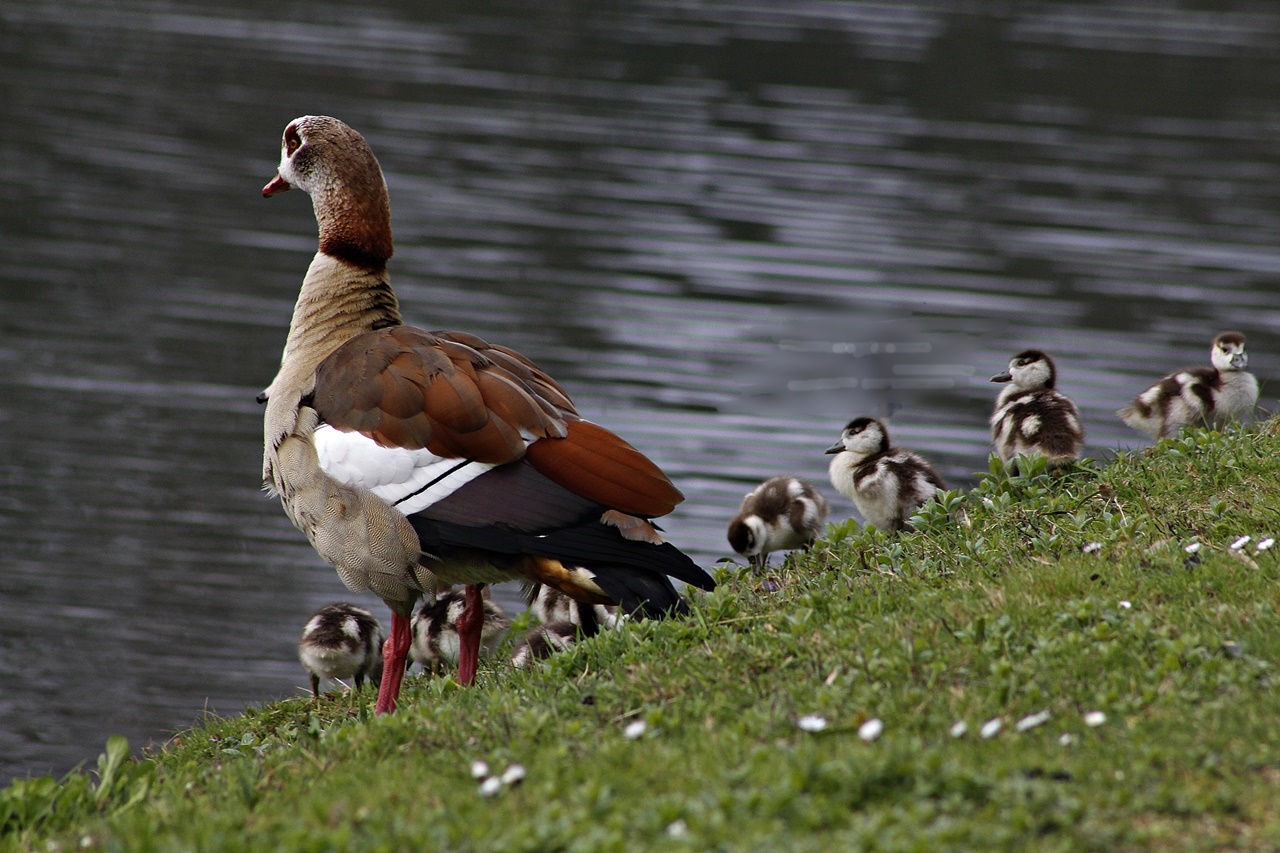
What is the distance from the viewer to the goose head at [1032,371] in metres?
10.1

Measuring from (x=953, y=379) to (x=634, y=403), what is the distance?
145 inches

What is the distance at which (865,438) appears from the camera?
9883 mm

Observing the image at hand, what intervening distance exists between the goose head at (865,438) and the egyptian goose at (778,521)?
387mm

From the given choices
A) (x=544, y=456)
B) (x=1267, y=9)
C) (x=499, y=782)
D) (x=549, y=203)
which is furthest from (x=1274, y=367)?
(x=1267, y=9)

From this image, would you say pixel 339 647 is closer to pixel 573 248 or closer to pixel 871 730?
pixel 871 730

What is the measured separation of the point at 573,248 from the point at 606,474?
1443 centimetres

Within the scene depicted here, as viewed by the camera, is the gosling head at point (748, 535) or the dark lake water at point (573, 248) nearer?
the gosling head at point (748, 535)

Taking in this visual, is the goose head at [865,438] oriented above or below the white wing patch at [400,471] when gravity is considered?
below

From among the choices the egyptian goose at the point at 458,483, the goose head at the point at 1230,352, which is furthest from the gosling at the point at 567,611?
the goose head at the point at 1230,352

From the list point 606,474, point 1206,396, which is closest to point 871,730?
point 606,474

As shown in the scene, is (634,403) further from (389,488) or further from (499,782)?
(499,782)

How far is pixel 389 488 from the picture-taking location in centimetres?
689

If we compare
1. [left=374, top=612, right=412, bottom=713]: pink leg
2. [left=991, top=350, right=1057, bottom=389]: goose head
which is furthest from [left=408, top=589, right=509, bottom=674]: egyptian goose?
[left=991, top=350, right=1057, bottom=389]: goose head

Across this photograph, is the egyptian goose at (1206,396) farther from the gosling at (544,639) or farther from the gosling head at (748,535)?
the gosling at (544,639)
